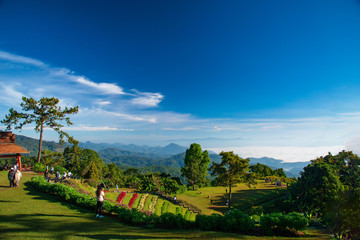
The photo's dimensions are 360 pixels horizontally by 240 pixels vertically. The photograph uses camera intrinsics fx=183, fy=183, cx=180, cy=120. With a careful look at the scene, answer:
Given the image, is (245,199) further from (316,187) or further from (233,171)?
(316,187)

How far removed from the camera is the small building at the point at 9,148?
20.0 metres

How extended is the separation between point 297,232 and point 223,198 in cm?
2689

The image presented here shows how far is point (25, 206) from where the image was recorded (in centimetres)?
1110

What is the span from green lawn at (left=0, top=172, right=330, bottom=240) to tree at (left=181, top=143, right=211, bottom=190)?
3442 centimetres

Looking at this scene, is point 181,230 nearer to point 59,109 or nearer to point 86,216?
point 86,216

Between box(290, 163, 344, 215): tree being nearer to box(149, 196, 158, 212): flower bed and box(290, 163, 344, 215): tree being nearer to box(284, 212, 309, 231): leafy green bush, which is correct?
box(284, 212, 309, 231): leafy green bush

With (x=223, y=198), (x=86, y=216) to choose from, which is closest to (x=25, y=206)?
(x=86, y=216)

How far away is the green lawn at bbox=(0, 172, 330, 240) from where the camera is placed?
761cm

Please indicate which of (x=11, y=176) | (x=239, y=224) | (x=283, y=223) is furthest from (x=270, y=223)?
(x=11, y=176)

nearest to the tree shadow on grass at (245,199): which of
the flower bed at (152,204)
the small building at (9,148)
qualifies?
the flower bed at (152,204)

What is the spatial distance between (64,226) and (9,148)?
1819cm

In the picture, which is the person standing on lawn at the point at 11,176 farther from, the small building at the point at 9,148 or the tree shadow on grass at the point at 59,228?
the tree shadow on grass at the point at 59,228

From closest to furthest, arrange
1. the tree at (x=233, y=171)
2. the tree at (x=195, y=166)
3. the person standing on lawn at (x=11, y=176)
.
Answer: the person standing on lawn at (x=11, y=176), the tree at (x=233, y=171), the tree at (x=195, y=166)

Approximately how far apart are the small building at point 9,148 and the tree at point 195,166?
3178cm
